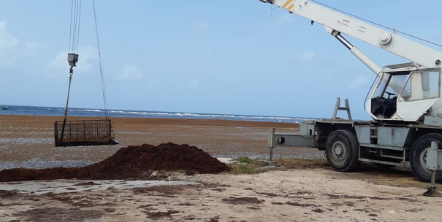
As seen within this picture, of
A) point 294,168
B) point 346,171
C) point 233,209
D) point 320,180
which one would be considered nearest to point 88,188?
point 233,209

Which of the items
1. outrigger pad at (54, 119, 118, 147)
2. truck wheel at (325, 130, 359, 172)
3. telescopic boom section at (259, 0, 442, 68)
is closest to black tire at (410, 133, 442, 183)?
truck wheel at (325, 130, 359, 172)

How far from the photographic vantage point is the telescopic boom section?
37.7ft

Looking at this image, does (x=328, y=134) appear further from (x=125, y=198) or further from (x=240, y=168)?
(x=125, y=198)

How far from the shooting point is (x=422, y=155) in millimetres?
10406

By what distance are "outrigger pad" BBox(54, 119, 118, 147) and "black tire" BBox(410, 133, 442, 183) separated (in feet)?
26.4

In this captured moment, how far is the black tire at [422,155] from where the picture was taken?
10.2 meters

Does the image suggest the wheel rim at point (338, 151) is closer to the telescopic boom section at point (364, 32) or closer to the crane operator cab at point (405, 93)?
the crane operator cab at point (405, 93)

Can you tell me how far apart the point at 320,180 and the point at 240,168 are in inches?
96.4

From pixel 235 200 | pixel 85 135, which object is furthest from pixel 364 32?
pixel 85 135

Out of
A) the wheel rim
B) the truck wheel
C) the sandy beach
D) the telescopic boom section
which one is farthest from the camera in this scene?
the wheel rim

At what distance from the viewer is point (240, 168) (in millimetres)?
12070

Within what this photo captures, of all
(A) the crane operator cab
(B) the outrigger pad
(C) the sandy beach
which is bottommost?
(C) the sandy beach

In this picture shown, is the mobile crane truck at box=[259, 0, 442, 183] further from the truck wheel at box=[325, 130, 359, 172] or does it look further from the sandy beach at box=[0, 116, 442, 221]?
the sandy beach at box=[0, 116, 442, 221]

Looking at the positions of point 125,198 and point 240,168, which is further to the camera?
point 240,168
